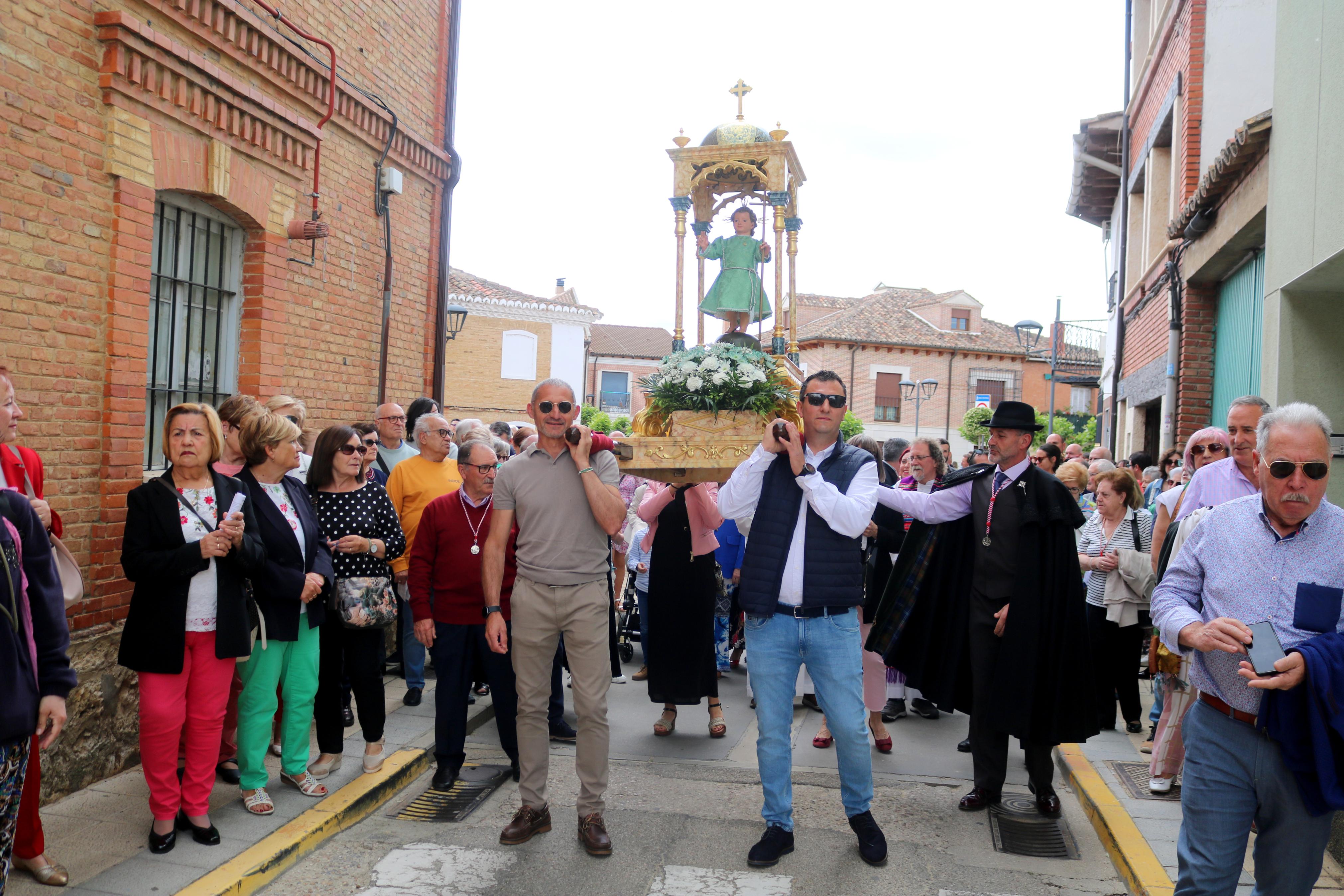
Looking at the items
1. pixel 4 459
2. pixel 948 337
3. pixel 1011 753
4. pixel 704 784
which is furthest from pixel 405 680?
pixel 948 337

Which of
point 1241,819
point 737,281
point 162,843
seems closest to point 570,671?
point 162,843

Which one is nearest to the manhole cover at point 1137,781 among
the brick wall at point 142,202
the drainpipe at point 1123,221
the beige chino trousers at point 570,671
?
the beige chino trousers at point 570,671

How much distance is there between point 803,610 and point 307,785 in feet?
9.08

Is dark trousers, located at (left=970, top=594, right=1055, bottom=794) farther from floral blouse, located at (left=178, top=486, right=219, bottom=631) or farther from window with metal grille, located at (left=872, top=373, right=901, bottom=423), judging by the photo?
window with metal grille, located at (left=872, top=373, right=901, bottom=423)

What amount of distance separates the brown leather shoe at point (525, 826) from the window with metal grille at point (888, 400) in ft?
134

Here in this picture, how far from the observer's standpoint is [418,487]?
6.92 meters

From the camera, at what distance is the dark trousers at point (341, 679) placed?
535cm

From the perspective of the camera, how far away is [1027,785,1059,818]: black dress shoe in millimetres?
5250

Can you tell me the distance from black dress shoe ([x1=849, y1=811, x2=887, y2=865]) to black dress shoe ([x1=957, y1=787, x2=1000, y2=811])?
2.81 ft

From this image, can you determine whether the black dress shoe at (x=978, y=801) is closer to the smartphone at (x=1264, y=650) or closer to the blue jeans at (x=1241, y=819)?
the blue jeans at (x=1241, y=819)

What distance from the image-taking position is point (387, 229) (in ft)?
29.9

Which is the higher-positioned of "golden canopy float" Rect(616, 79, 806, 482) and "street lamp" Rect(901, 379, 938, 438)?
"street lamp" Rect(901, 379, 938, 438)

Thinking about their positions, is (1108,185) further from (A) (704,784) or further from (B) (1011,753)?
(A) (704,784)

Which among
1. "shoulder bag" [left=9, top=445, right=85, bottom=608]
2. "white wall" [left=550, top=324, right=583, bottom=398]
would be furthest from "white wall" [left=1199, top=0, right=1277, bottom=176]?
"white wall" [left=550, top=324, right=583, bottom=398]
